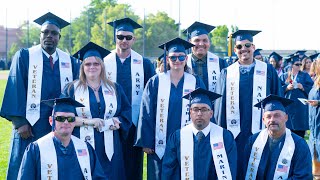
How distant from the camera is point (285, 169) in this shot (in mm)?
5492

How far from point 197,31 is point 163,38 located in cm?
3665

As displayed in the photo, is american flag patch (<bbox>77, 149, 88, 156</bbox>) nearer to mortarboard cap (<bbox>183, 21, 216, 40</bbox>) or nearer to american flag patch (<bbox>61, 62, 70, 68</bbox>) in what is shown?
american flag patch (<bbox>61, 62, 70, 68</bbox>)

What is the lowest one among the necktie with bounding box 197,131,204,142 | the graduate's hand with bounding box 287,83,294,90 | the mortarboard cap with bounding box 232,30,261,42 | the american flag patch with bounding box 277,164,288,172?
the american flag patch with bounding box 277,164,288,172

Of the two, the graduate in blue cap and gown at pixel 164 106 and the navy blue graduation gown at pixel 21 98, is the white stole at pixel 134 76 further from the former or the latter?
the navy blue graduation gown at pixel 21 98

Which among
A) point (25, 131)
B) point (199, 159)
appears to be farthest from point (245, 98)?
point (25, 131)

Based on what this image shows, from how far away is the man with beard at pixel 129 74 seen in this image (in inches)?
256

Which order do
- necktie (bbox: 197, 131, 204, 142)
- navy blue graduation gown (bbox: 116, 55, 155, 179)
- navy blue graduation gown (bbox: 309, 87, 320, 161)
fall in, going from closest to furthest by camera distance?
1. necktie (bbox: 197, 131, 204, 142)
2. navy blue graduation gown (bbox: 116, 55, 155, 179)
3. navy blue graduation gown (bbox: 309, 87, 320, 161)

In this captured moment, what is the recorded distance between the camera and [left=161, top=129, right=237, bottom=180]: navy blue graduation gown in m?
Result: 5.53

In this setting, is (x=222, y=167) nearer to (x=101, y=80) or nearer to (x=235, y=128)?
(x=235, y=128)

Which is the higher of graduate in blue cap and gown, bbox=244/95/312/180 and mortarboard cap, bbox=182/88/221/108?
mortarboard cap, bbox=182/88/221/108

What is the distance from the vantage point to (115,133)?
595 cm

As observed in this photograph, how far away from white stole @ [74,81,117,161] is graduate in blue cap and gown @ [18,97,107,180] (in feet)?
1.42

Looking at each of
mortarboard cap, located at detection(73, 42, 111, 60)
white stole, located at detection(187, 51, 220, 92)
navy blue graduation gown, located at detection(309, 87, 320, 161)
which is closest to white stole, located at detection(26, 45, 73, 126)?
mortarboard cap, located at detection(73, 42, 111, 60)

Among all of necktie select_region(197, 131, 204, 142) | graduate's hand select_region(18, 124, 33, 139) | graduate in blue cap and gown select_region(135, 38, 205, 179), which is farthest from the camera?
graduate in blue cap and gown select_region(135, 38, 205, 179)
